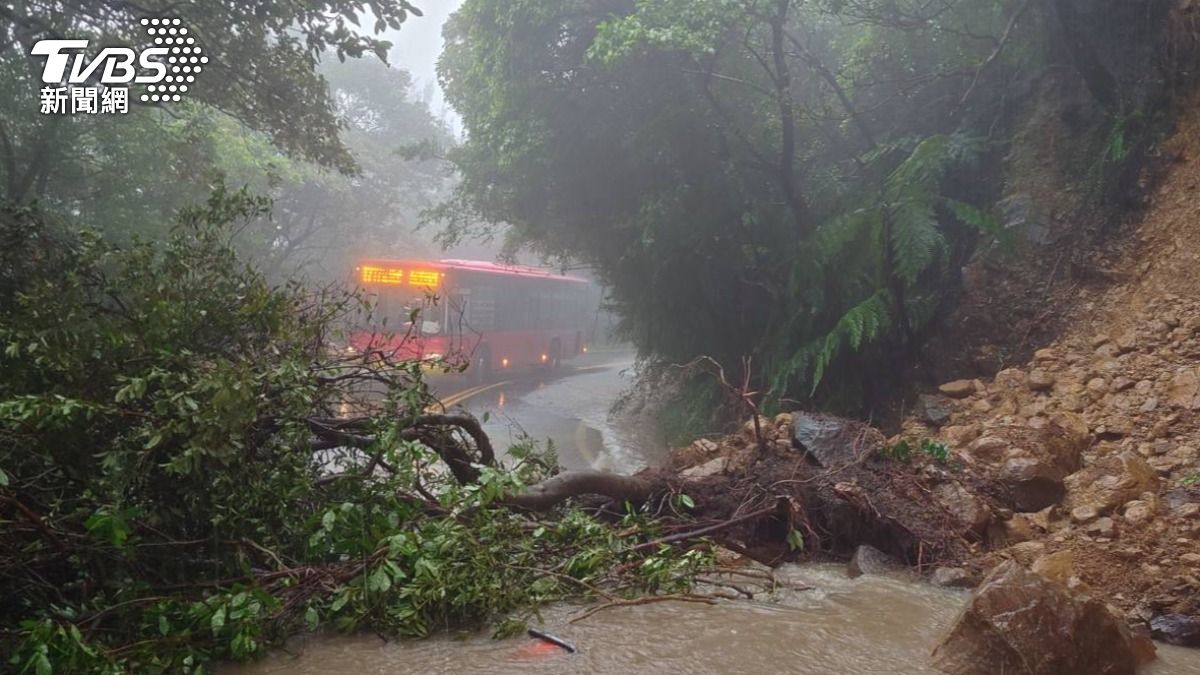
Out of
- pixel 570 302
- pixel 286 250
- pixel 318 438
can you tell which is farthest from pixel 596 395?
pixel 318 438

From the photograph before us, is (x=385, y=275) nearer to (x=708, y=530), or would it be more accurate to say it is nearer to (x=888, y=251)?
(x=888, y=251)

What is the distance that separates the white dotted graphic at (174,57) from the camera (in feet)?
27.0

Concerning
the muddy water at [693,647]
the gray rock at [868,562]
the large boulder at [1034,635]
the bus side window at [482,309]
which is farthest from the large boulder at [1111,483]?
the bus side window at [482,309]

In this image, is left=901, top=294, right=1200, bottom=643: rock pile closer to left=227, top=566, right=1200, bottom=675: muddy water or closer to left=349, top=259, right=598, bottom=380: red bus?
left=227, top=566, right=1200, bottom=675: muddy water

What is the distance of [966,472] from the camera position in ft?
19.0

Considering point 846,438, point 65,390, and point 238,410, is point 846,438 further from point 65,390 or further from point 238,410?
point 65,390

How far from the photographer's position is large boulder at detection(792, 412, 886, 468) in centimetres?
598

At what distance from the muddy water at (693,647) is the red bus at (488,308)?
27.9ft

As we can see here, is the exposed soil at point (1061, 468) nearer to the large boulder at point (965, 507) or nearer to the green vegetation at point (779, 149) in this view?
the large boulder at point (965, 507)

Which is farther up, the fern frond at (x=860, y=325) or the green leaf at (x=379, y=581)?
the fern frond at (x=860, y=325)

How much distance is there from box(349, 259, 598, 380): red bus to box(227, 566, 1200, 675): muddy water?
851 cm

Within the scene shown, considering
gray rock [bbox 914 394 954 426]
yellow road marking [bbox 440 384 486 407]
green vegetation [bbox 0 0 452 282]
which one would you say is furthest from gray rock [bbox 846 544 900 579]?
yellow road marking [bbox 440 384 486 407]

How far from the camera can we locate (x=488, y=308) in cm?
1898

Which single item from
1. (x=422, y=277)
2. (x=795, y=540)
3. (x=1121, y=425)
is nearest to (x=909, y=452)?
(x=795, y=540)
